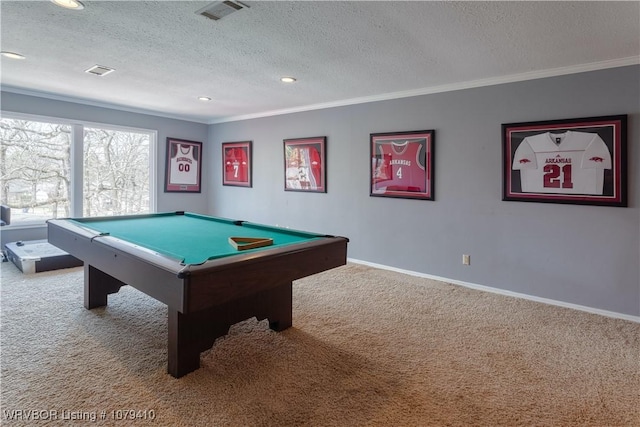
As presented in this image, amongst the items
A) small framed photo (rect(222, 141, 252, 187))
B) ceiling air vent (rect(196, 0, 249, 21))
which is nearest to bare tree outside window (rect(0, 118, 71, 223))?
small framed photo (rect(222, 141, 252, 187))

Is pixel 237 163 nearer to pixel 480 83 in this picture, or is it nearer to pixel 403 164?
pixel 403 164

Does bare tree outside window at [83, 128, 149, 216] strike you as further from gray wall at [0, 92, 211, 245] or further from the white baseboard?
the white baseboard

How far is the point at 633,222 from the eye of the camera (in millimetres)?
3014

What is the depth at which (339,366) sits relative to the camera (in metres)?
2.23

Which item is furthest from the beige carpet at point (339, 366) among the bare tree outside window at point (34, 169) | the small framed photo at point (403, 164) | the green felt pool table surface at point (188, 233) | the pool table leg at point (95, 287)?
the bare tree outside window at point (34, 169)

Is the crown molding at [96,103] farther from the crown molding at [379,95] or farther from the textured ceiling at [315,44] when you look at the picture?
the textured ceiling at [315,44]

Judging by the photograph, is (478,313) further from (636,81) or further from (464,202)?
(636,81)

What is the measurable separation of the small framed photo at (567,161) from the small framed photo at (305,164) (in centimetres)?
236

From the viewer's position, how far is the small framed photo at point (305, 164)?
5070mm

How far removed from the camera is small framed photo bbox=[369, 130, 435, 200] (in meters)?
4.11

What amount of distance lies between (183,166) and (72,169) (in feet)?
5.57

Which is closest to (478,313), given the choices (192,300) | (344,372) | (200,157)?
(344,372)

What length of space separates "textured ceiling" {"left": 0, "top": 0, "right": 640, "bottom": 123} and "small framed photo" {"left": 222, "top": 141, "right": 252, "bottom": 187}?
181 centimetres

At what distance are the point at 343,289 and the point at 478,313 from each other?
1.31m
